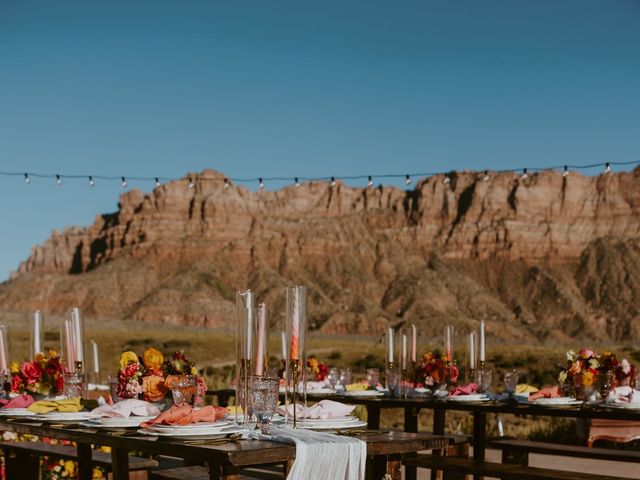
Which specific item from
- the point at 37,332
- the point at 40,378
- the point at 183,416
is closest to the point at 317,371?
the point at 37,332

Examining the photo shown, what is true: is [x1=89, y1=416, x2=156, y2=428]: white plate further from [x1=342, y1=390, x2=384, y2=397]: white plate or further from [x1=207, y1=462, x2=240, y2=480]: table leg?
[x1=342, y1=390, x2=384, y2=397]: white plate

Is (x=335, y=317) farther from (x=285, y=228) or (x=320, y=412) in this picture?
(x=320, y=412)

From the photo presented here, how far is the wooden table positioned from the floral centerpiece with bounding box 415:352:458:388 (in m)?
2.73

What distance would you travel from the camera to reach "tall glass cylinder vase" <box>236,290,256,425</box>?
366cm

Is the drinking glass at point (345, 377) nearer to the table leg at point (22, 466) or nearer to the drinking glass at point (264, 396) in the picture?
the table leg at point (22, 466)

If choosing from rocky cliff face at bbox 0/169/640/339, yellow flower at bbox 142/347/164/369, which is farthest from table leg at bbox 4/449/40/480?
rocky cliff face at bbox 0/169/640/339

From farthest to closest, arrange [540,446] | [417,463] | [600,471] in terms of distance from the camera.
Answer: [600,471] → [540,446] → [417,463]

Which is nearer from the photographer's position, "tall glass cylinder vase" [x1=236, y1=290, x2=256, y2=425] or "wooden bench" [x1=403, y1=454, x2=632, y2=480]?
"tall glass cylinder vase" [x1=236, y1=290, x2=256, y2=425]

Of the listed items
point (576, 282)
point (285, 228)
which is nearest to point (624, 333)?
point (576, 282)

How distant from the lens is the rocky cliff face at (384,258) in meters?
86.6

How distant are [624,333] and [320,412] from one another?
285 feet

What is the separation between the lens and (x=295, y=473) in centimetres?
335

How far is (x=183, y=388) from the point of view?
4156 millimetres

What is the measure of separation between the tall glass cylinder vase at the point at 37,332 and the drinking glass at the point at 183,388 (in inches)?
85.2
